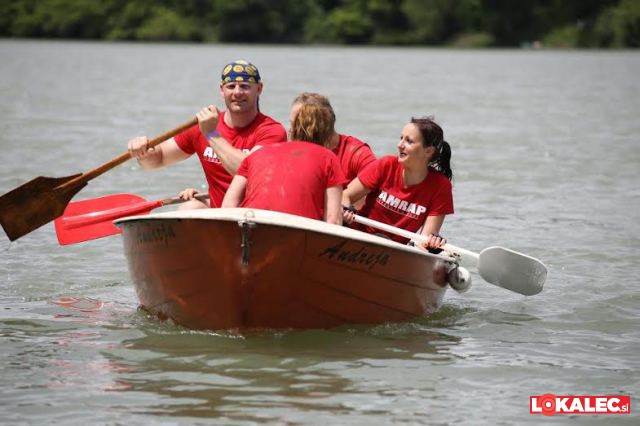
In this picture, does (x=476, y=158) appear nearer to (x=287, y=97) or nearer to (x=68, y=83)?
(x=287, y=97)

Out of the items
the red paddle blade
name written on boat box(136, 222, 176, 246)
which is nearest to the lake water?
the red paddle blade

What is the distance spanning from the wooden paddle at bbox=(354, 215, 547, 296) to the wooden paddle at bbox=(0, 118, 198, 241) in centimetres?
262

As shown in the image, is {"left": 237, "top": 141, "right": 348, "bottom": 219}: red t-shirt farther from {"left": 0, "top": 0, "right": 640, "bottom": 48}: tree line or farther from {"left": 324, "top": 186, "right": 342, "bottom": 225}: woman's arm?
{"left": 0, "top": 0, "right": 640, "bottom": 48}: tree line

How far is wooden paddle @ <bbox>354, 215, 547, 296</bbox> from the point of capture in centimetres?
848

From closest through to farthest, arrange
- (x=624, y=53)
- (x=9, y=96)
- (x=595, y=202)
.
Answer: (x=595, y=202)
(x=9, y=96)
(x=624, y=53)

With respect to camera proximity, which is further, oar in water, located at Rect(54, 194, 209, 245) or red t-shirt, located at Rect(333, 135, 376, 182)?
oar in water, located at Rect(54, 194, 209, 245)

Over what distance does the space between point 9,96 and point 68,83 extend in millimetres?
6599

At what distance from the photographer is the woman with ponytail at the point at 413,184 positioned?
8195mm

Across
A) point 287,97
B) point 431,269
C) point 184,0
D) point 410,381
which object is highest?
point 184,0

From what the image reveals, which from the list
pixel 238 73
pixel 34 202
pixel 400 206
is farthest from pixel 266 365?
pixel 34 202

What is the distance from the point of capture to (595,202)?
1423 cm

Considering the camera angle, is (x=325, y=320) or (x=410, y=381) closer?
(x=410, y=381)

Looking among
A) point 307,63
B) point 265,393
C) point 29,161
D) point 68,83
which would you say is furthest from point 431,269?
point 307,63

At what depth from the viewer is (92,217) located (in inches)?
370
